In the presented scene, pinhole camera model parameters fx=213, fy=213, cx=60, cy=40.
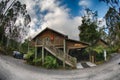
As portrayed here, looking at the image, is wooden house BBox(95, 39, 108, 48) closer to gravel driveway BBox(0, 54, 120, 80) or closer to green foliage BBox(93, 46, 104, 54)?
green foliage BBox(93, 46, 104, 54)

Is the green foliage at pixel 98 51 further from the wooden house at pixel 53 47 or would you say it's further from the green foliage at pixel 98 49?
the wooden house at pixel 53 47

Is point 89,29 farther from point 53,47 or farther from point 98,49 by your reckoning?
point 53,47

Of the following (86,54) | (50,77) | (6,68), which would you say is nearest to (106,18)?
(86,54)

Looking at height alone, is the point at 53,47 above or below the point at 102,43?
below

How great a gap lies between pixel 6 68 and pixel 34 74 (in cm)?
90

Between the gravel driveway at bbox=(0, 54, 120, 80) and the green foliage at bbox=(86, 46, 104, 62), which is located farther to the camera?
the gravel driveway at bbox=(0, 54, 120, 80)

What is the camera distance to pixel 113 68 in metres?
3.74

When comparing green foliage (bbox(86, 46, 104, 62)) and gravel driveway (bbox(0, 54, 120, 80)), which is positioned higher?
green foliage (bbox(86, 46, 104, 62))

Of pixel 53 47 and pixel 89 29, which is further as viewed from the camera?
pixel 53 47

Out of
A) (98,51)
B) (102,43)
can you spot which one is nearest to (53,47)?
(98,51)

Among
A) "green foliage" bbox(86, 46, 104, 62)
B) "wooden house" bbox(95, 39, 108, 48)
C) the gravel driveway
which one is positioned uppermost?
"wooden house" bbox(95, 39, 108, 48)

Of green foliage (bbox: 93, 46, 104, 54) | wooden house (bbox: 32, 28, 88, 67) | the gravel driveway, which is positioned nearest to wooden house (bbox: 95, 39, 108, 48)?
green foliage (bbox: 93, 46, 104, 54)

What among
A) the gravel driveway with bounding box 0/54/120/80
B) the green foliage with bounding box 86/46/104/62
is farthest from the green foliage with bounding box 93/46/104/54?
the gravel driveway with bounding box 0/54/120/80

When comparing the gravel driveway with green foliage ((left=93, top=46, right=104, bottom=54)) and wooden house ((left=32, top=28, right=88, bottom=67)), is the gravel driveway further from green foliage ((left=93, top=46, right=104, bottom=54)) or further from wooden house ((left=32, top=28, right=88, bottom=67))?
wooden house ((left=32, top=28, right=88, bottom=67))
